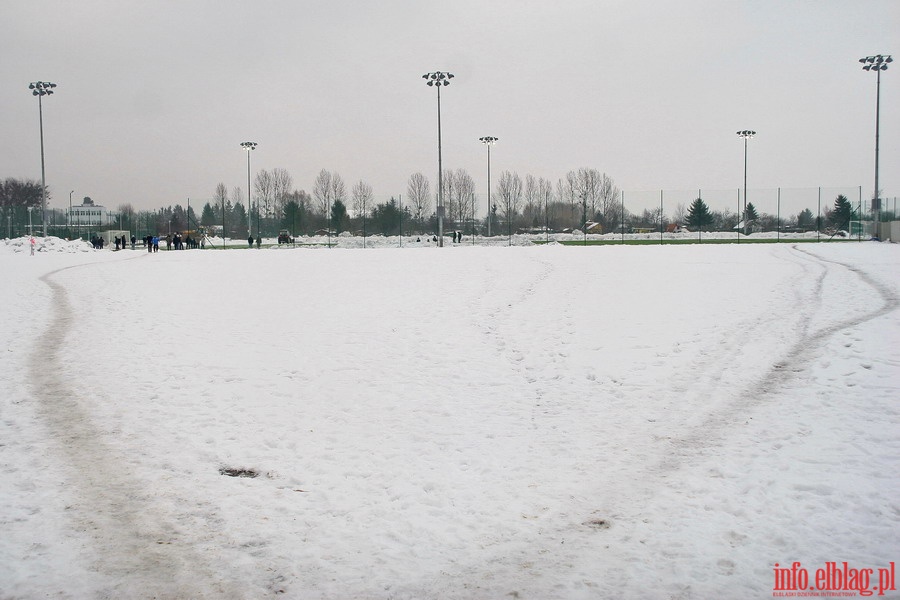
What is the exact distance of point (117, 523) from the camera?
527cm

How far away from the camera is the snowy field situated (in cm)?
475

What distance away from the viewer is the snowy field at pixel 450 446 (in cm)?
475

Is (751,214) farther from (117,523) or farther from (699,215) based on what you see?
(117,523)

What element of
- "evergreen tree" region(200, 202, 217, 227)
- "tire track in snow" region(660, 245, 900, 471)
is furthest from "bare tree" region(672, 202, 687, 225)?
"evergreen tree" region(200, 202, 217, 227)

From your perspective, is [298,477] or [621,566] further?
[298,477]

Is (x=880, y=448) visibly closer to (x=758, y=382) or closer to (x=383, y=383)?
(x=758, y=382)

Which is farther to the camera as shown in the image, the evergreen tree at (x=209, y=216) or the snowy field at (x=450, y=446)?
the evergreen tree at (x=209, y=216)

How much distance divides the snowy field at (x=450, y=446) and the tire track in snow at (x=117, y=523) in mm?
23

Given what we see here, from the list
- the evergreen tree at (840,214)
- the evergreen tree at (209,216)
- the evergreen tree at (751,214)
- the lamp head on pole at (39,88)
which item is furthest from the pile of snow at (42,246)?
the evergreen tree at (209,216)

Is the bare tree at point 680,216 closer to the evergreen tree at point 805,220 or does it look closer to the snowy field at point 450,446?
the evergreen tree at point 805,220

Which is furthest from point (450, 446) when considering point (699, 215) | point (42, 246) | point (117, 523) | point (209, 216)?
point (209, 216)

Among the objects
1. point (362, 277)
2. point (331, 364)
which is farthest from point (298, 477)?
point (362, 277)

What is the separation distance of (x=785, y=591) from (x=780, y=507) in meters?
1.40

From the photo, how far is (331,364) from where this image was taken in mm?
10438
